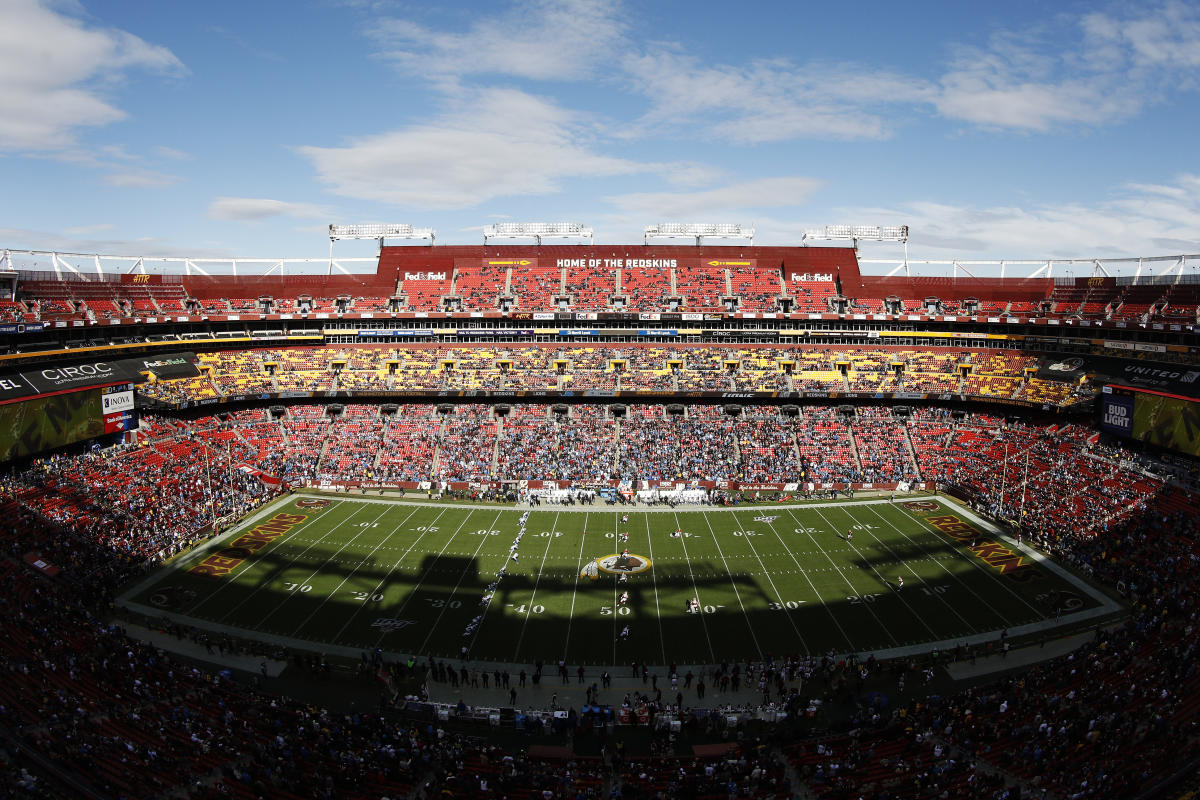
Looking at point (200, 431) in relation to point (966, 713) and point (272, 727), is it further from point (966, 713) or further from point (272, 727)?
point (966, 713)

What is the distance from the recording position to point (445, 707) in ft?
80.7

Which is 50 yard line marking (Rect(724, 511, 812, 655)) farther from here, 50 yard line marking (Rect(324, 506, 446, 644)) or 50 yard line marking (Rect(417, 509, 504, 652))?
50 yard line marking (Rect(324, 506, 446, 644))

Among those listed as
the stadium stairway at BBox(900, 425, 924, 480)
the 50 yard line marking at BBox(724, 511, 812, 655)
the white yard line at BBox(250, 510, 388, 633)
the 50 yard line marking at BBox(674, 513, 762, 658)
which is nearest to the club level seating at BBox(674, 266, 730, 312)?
the stadium stairway at BBox(900, 425, 924, 480)

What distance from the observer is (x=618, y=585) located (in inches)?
1348

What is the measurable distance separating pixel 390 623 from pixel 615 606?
9.60 meters

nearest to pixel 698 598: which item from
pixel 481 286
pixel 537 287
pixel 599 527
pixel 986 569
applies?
pixel 599 527

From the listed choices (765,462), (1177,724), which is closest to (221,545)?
Result: (765,462)

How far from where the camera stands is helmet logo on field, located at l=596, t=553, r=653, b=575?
35.7 meters

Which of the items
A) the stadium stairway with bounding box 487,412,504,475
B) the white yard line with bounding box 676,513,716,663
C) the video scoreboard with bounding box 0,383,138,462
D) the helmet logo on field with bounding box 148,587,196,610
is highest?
the video scoreboard with bounding box 0,383,138,462

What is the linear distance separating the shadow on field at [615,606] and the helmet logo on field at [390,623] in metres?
0.08

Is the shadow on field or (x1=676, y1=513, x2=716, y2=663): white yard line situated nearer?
(x1=676, y1=513, x2=716, y2=663): white yard line

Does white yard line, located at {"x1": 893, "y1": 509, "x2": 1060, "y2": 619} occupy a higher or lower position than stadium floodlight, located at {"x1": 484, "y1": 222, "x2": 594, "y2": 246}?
lower

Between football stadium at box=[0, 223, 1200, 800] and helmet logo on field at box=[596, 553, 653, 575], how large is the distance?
206 mm

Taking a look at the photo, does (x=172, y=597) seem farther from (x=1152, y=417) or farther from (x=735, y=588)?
(x=1152, y=417)
